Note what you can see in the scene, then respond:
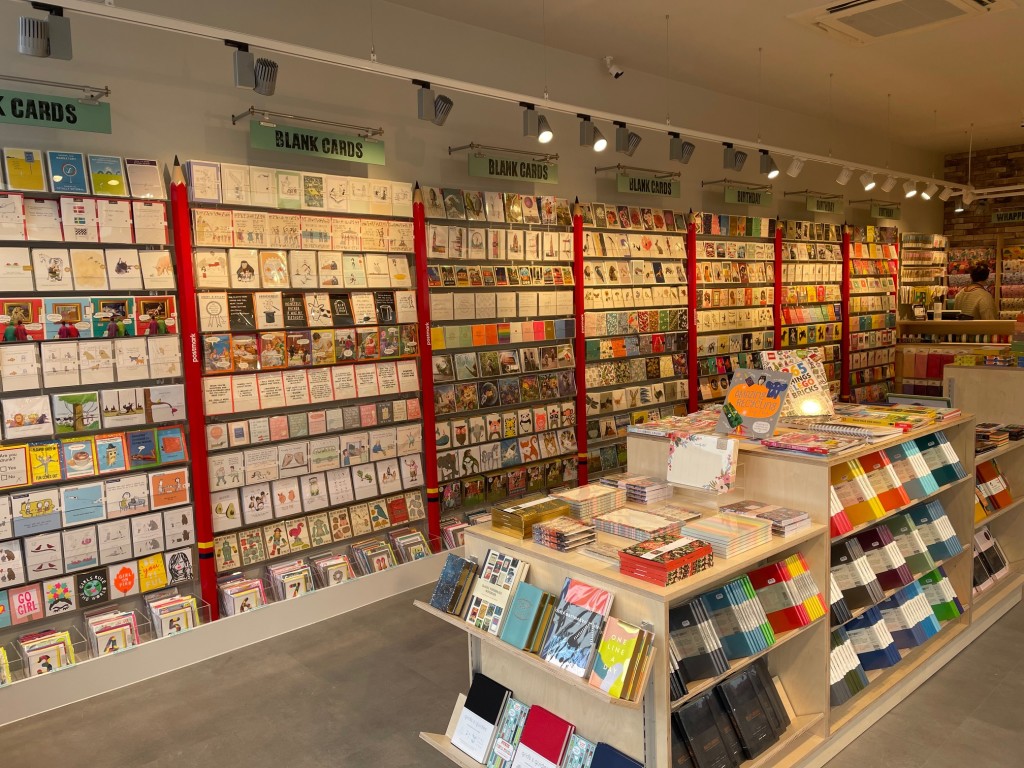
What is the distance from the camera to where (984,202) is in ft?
36.4

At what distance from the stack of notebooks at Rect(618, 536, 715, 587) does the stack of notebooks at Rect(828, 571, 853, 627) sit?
0.74 meters

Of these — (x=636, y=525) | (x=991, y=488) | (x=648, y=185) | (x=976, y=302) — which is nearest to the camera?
(x=636, y=525)

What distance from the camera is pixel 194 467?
426 centimetres

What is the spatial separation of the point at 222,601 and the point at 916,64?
23.1ft

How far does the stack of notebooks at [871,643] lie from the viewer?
3.41 meters

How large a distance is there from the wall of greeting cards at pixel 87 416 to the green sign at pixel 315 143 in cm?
65

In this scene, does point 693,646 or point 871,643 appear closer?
point 693,646

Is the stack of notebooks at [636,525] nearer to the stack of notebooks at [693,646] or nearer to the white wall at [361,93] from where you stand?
the stack of notebooks at [693,646]

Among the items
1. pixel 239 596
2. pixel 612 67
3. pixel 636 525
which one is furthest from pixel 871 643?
pixel 612 67

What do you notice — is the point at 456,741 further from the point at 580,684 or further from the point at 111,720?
the point at 111,720

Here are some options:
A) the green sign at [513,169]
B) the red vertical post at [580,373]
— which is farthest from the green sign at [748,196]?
the green sign at [513,169]

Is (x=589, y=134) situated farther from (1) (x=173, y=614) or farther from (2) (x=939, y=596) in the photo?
(1) (x=173, y=614)

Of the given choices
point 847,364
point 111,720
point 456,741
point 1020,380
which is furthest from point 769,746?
point 847,364

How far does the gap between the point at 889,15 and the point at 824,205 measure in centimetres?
375
